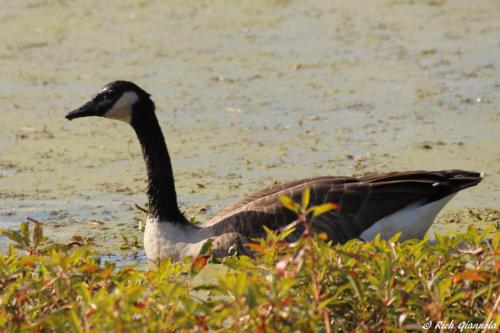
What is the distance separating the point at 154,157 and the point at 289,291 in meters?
3.32

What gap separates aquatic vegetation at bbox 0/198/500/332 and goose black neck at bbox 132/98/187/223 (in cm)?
248

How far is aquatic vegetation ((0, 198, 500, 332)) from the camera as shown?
14.4ft

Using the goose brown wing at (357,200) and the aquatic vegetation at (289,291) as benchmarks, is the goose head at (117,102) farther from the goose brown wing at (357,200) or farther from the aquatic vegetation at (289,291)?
the aquatic vegetation at (289,291)

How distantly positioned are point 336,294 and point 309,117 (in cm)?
630

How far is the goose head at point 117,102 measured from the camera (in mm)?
7824

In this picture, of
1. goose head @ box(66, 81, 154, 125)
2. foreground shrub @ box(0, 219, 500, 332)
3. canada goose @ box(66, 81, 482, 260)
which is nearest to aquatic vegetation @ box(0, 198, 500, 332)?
foreground shrub @ box(0, 219, 500, 332)

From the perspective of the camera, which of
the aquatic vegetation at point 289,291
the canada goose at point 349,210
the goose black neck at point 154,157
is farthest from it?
the goose black neck at point 154,157

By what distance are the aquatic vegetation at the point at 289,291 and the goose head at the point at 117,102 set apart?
2597 mm

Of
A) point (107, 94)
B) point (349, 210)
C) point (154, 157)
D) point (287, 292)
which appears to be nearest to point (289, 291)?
point (287, 292)

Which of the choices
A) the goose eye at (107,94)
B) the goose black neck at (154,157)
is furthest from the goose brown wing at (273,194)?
the goose eye at (107,94)

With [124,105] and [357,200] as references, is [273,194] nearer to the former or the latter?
[357,200]

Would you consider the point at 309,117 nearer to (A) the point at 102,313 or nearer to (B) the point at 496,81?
(B) the point at 496,81

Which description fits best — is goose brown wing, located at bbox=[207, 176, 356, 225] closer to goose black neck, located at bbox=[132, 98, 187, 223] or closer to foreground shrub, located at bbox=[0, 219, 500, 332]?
goose black neck, located at bbox=[132, 98, 187, 223]

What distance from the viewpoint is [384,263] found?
4.64 metres
